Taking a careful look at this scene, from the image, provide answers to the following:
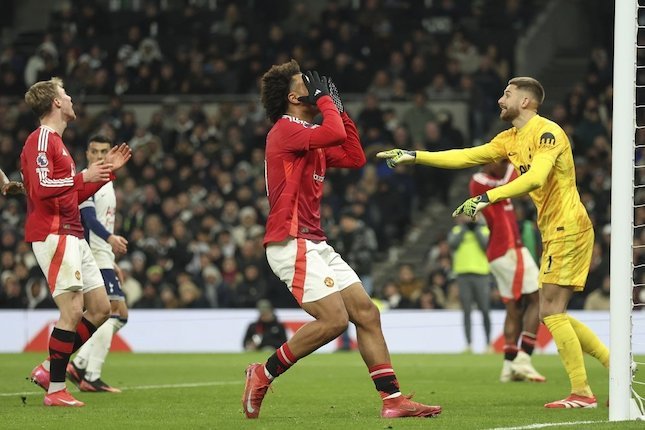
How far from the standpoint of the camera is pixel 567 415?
9414 mm

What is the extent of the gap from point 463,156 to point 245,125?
18.1m

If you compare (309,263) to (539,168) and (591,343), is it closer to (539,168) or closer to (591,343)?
(539,168)

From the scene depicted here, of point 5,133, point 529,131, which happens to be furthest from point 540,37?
point 529,131

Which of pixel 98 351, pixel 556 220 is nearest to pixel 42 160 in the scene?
pixel 98 351

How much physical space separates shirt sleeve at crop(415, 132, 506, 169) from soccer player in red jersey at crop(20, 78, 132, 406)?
2.49m

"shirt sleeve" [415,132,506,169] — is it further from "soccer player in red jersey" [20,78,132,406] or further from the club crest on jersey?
the club crest on jersey

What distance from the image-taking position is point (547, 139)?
10055mm

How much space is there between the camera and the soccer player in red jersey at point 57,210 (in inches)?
413

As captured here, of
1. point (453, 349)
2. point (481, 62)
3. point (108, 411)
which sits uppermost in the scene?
point (481, 62)

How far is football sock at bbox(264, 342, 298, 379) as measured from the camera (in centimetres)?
910

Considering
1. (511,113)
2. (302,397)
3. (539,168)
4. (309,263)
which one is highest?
(511,113)

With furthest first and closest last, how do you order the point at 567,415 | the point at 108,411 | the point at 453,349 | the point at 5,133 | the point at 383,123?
the point at 5,133 → the point at 383,123 → the point at 453,349 → the point at 108,411 → the point at 567,415

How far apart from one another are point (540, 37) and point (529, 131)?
788 inches

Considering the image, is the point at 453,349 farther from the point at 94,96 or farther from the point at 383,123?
the point at 94,96
